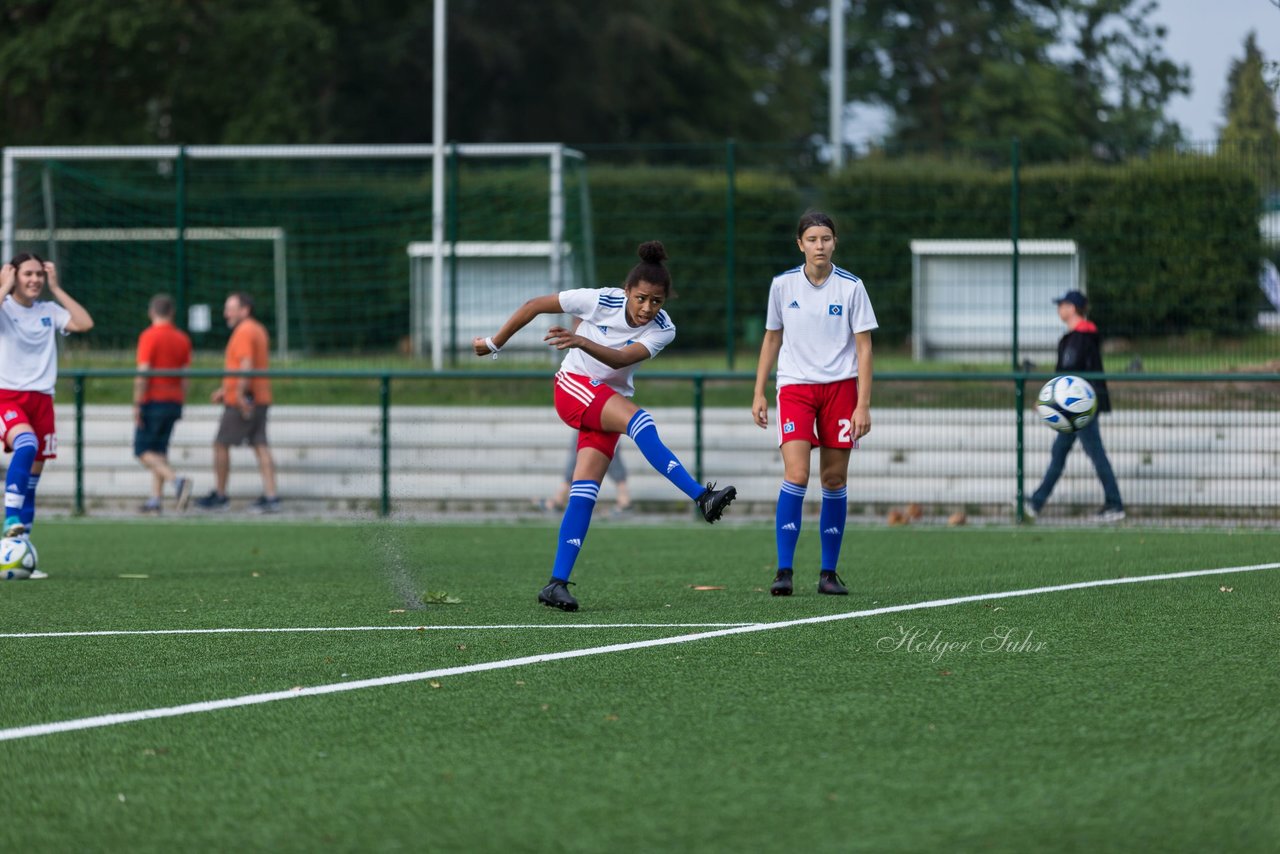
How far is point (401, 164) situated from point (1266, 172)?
18561 millimetres

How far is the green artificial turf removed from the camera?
14.2 feet

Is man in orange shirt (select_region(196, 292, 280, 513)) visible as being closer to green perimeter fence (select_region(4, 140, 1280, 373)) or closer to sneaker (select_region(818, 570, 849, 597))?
green perimeter fence (select_region(4, 140, 1280, 373))

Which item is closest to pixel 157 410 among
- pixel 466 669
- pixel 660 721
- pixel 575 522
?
pixel 575 522

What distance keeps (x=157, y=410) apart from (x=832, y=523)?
903 centimetres

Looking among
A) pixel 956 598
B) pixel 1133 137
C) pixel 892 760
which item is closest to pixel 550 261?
pixel 956 598

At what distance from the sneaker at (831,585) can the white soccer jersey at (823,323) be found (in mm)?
1007

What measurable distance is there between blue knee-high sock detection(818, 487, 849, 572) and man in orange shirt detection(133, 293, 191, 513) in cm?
870

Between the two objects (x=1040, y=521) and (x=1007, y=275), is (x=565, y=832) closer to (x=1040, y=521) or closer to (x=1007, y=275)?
(x=1040, y=521)

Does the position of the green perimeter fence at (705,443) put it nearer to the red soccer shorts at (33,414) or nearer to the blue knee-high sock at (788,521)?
the red soccer shorts at (33,414)

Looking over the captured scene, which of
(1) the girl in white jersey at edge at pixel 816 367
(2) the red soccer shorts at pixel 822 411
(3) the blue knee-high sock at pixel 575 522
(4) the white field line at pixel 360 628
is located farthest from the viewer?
(2) the red soccer shorts at pixel 822 411

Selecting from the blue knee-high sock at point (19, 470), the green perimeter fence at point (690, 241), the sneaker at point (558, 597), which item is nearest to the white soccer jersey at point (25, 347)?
the blue knee-high sock at point (19, 470)

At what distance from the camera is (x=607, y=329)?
825 cm

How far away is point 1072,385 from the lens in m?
13.0

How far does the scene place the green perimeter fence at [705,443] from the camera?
565 inches
